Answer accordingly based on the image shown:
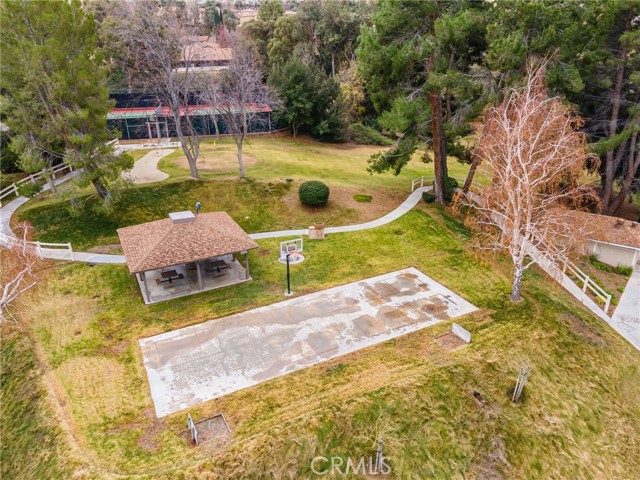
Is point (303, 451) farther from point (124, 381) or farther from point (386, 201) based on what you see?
point (386, 201)

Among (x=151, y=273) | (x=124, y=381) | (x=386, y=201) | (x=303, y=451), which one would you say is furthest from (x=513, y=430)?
(x=386, y=201)

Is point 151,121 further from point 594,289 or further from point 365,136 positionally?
point 594,289

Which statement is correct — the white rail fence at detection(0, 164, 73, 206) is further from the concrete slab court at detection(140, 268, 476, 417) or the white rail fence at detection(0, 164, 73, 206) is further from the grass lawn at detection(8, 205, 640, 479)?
the concrete slab court at detection(140, 268, 476, 417)

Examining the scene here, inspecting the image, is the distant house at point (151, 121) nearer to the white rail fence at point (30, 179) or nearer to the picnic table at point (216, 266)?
the white rail fence at point (30, 179)

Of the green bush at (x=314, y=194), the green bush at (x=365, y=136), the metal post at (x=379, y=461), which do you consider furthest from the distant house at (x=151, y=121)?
the metal post at (x=379, y=461)

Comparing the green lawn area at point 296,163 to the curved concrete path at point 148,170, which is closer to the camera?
the curved concrete path at point 148,170
